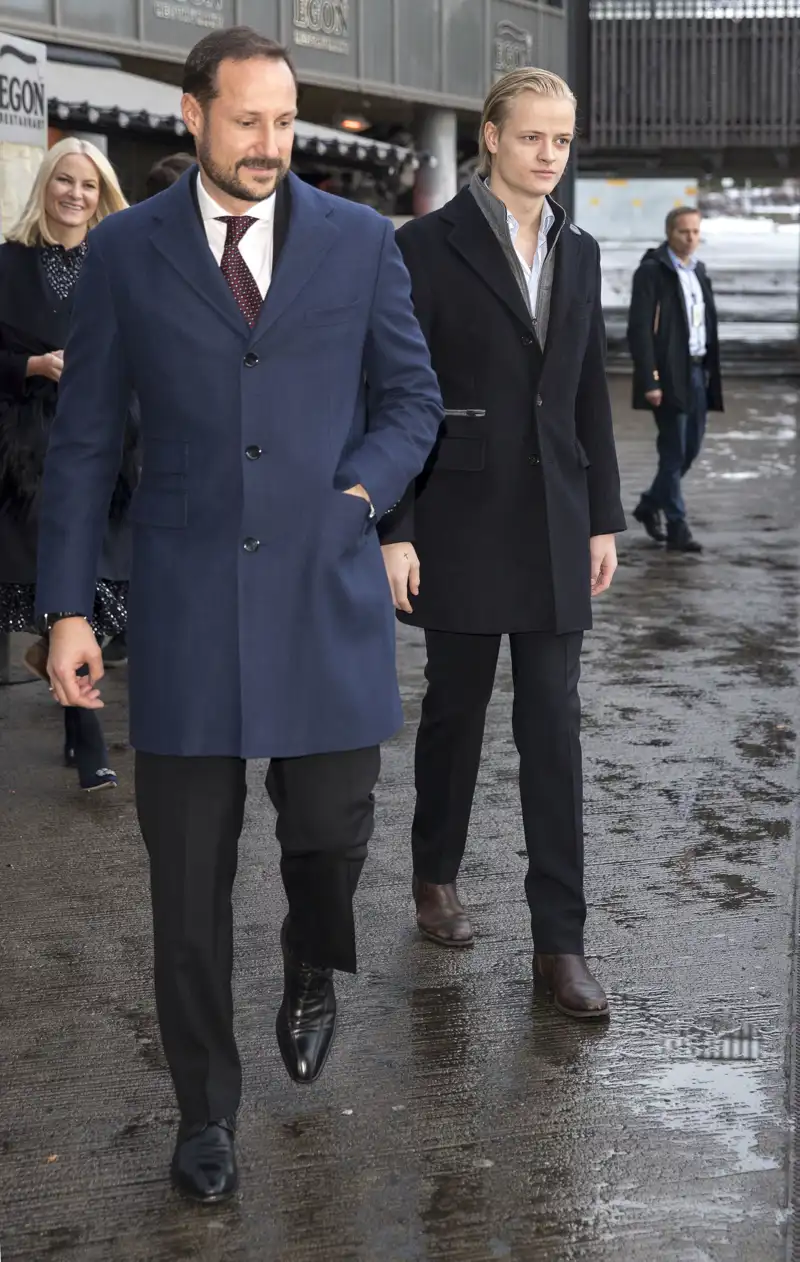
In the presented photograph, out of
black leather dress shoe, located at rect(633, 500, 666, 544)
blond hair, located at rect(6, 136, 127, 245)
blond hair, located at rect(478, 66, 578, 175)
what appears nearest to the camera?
blond hair, located at rect(478, 66, 578, 175)

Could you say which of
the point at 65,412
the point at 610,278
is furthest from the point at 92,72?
the point at 65,412

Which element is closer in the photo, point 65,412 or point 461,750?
point 65,412

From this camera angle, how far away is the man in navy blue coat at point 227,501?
324 centimetres

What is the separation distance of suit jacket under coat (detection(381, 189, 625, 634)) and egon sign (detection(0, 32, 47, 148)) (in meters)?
5.92

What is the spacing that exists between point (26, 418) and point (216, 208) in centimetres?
317

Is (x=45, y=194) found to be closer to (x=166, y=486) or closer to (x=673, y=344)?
(x=166, y=486)

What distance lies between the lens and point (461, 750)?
4.53 metres

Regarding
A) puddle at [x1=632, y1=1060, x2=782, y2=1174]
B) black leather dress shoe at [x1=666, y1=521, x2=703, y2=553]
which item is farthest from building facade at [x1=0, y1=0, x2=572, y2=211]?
puddle at [x1=632, y1=1060, x2=782, y2=1174]

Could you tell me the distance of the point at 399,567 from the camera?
392 centimetres

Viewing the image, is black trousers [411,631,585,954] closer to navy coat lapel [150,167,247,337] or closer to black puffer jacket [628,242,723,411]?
navy coat lapel [150,167,247,337]

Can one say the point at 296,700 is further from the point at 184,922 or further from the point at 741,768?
the point at 741,768

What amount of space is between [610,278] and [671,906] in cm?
2826

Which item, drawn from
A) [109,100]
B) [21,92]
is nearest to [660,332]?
[21,92]

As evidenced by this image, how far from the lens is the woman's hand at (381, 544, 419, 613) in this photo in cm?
391
